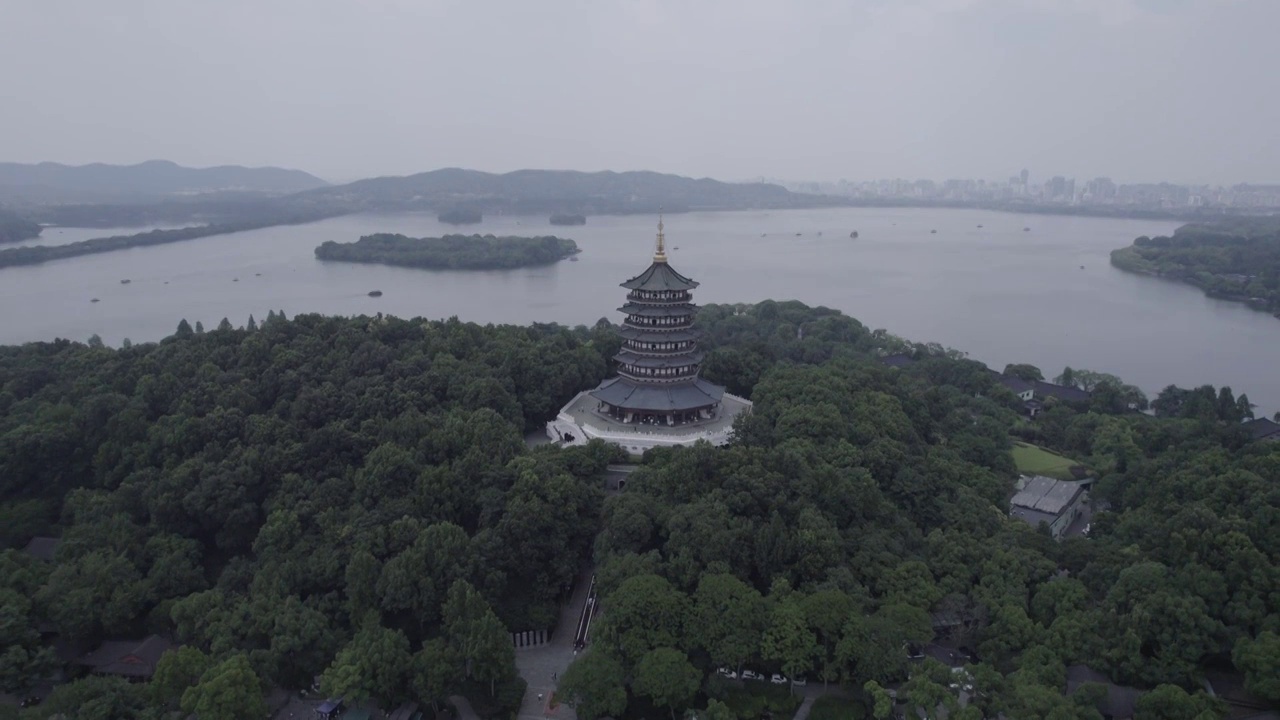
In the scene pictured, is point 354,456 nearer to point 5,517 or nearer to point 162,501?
point 162,501

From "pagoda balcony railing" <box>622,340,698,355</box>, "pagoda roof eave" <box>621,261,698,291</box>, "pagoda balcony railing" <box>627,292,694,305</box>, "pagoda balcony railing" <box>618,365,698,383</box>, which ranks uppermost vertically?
"pagoda roof eave" <box>621,261,698,291</box>

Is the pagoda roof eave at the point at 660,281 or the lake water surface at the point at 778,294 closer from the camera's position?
the pagoda roof eave at the point at 660,281

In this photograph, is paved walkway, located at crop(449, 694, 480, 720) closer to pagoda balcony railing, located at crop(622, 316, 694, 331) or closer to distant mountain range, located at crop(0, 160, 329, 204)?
pagoda balcony railing, located at crop(622, 316, 694, 331)

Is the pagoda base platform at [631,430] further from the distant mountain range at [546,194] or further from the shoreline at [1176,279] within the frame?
the distant mountain range at [546,194]

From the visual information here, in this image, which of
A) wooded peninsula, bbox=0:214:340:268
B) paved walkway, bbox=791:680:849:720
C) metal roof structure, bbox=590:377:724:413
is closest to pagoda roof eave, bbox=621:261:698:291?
metal roof structure, bbox=590:377:724:413

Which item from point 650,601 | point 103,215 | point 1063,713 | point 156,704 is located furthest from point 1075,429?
point 103,215

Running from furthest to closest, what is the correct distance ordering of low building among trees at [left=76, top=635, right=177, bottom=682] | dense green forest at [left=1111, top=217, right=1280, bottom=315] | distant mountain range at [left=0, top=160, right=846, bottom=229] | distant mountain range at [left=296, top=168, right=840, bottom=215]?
distant mountain range at [left=296, top=168, right=840, bottom=215] < distant mountain range at [left=0, top=160, right=846, bottom=229] < dense green forest at [left=1111, top=217, right=1280, bottom=315] < low building among trees at [left=76, top=635, right=177, bottom=682]

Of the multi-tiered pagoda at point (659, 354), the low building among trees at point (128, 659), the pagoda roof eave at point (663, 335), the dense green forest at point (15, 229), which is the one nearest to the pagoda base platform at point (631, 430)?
the multi-tiered pagoda at point (659, 354)
